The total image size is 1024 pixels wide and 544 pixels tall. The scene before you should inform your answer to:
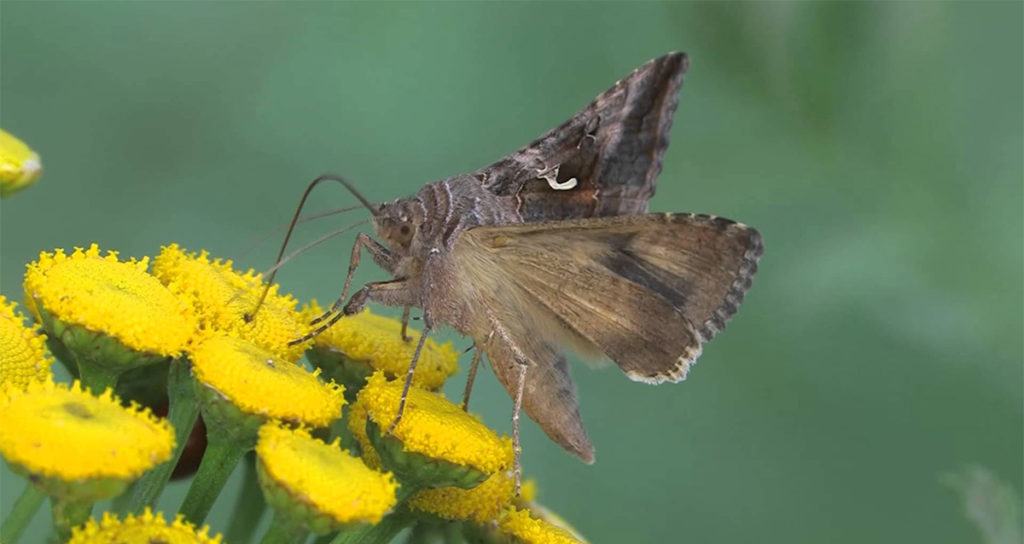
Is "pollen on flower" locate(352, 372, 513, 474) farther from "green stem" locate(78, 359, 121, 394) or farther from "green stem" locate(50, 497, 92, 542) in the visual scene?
"green stem" locate(50, 497, 92, 542)

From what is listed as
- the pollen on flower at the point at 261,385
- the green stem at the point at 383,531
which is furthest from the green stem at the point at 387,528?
the pollen on flower at the point at 261,385

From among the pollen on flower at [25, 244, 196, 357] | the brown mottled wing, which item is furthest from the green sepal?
the brown mottled wing

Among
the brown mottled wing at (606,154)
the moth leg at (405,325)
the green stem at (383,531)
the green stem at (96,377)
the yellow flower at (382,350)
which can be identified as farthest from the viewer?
the brown mottled wing at (606,154)

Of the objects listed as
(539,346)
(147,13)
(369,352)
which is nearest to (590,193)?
(539,346)

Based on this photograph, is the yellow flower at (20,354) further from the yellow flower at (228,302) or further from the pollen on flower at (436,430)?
the pollen on flower at (436,430)

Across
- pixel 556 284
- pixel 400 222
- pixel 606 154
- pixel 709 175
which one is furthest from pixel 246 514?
pixel 709 175

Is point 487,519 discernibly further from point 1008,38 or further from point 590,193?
point 1008,38
